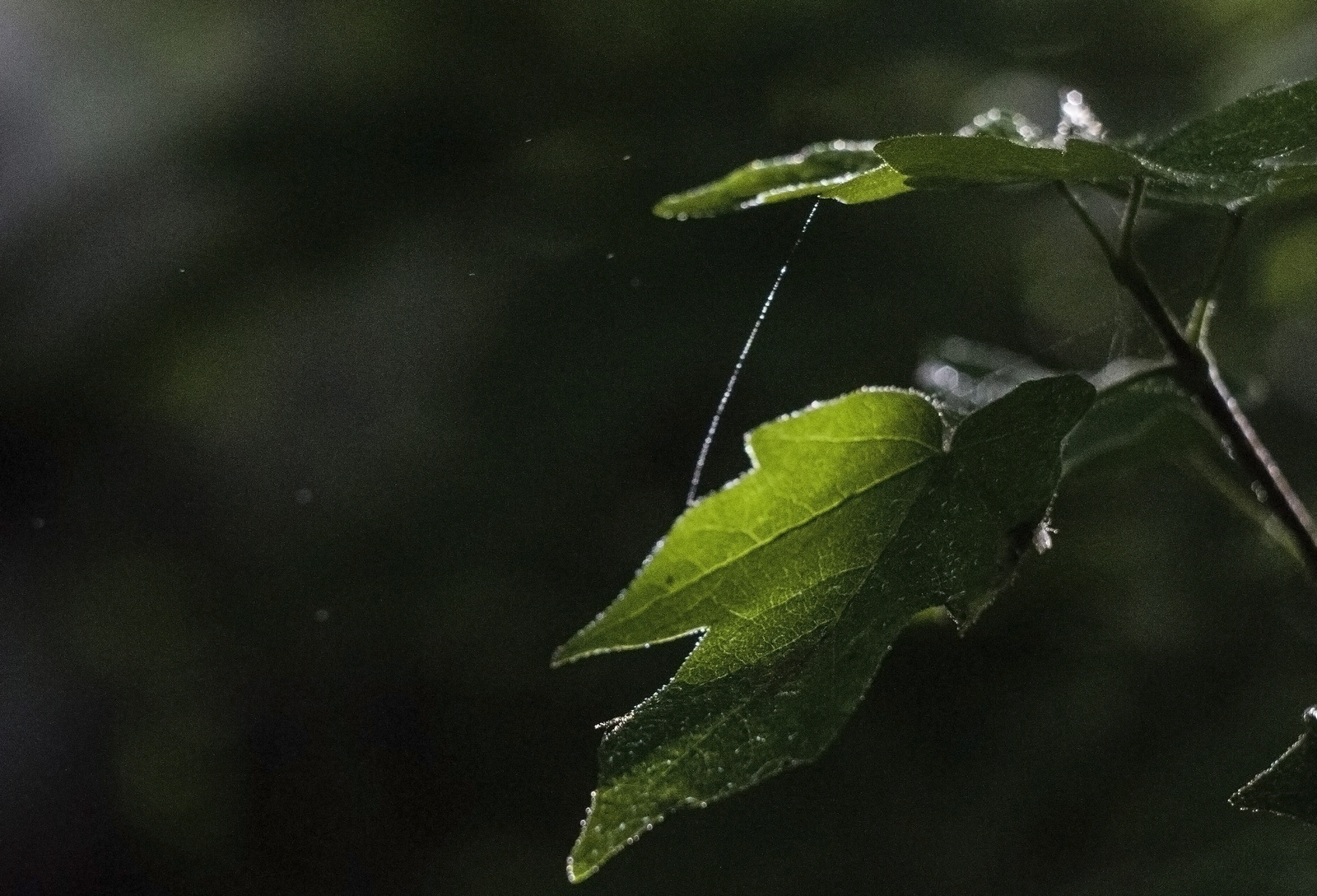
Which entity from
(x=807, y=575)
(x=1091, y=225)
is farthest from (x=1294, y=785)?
(x=1091, y=225)

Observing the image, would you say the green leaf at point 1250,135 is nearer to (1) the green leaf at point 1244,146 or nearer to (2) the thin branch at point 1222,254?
(1) the green leaf at point 1244,146

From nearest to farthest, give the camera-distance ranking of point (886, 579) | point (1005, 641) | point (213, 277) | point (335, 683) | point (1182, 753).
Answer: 1. point (886, 579)
2. point (1182, 753)
3. point (1005, 641)
4. point (213, 277)
5. point (335, 683)

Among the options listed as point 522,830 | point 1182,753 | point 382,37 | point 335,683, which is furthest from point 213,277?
point 1182,753

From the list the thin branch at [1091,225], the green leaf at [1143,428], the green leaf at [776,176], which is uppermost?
the green leaf at [776,176]

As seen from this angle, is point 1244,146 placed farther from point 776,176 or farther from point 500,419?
point 500,419

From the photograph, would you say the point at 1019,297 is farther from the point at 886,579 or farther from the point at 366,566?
the point at 886,579

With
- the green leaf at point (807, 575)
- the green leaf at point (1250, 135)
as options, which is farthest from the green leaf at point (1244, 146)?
the green leaf at point (807, 575)
